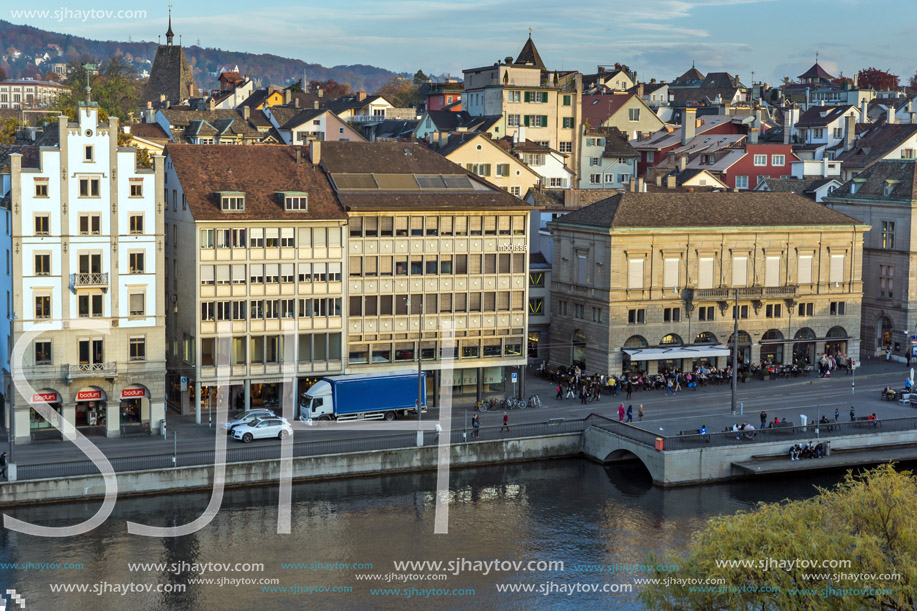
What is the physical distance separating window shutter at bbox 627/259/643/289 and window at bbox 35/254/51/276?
130ft

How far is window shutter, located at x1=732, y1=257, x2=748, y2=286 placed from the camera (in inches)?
3974

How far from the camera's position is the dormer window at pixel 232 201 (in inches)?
3231

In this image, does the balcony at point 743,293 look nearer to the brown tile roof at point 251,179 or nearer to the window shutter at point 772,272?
the window shutter at point 772,272

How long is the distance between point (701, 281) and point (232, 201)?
35.3 meters

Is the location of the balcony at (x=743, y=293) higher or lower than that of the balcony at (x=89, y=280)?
lower

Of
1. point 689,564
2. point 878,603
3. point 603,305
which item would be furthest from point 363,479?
point 878,603

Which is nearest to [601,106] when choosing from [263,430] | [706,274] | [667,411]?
[706,274]

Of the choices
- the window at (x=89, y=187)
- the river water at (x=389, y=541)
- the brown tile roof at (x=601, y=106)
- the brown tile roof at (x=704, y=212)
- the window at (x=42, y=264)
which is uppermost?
the brown tile roof at (x=601, y=106)

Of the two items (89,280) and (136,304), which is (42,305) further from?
(136,304)

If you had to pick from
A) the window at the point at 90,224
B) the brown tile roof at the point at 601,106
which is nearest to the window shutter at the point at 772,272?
the window at the point at 90,224

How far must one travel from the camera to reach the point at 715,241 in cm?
9988

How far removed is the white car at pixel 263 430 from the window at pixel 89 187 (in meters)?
15.2

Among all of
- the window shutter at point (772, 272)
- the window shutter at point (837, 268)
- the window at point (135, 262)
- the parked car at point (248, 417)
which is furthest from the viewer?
the window shutter at point (837, 268)

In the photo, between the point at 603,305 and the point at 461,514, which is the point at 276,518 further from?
the point at 603,305
